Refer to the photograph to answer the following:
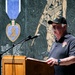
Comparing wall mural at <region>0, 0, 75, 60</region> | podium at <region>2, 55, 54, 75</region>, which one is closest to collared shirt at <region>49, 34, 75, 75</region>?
podium at <region>2, 55, 54, 75</region>

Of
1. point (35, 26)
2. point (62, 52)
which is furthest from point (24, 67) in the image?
point (35, 26)

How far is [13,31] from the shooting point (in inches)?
255

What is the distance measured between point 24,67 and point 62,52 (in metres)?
0.44

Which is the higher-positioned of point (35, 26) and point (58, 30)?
point (35, 26)

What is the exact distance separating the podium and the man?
0.11 m

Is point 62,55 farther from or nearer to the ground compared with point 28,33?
nearer to the ground

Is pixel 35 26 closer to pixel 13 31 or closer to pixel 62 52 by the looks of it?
pixel 13 31

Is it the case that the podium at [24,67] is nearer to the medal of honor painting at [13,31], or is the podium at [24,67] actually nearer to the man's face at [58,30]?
the man's face at [58,30]

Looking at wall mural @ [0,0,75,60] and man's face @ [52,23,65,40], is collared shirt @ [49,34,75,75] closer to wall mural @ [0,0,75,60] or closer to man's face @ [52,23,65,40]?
man's face @ [52,23,65,40]

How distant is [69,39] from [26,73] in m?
0.59

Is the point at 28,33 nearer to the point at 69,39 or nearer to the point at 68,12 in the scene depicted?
the point at 68,12

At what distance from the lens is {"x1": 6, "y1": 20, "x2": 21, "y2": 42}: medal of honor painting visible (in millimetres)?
6488

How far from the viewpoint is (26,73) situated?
3.15 meters

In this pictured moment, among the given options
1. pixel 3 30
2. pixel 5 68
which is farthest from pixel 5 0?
pixel 5 68
